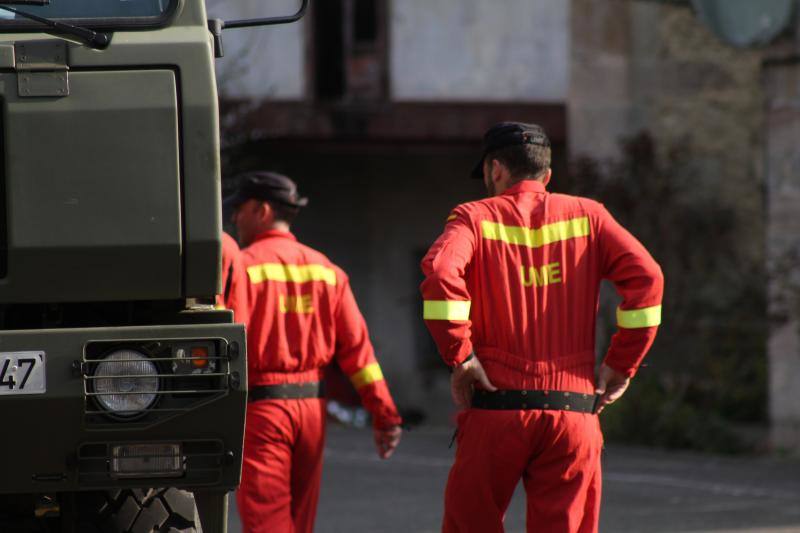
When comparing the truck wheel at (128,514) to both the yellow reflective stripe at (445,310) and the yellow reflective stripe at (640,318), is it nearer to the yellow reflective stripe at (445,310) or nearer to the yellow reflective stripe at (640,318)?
the yellow reflective stripe at (445,310)

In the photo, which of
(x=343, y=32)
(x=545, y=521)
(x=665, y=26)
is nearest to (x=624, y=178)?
(x=665, y=26)

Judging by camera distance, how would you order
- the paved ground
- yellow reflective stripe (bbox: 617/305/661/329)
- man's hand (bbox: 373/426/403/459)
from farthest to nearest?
the paved ground → man's hand (bbox: 373/426/403/459) → yellow reflective stripe (bbox: 617/305/661/329)

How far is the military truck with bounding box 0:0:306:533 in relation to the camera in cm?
480

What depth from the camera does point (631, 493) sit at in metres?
11.7

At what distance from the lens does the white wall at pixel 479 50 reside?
2072 cm

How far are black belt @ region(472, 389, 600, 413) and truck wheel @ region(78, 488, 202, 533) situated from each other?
106 cm

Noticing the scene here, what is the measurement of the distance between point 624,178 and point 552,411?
1138cm

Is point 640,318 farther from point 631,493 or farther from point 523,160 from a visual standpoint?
point 631,493

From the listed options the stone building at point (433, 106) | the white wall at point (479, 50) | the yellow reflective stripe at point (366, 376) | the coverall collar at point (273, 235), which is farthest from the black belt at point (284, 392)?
the white wall at point (479, 50)

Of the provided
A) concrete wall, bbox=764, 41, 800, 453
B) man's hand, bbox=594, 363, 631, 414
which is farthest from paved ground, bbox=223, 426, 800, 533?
man's hand, bbox=594, 363, 631, 414

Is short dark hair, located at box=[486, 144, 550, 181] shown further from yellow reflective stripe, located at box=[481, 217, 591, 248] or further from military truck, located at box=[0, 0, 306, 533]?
military truck, located at box=[0, 0, 306, 533]

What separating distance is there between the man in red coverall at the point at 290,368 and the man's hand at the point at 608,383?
56.4 inches

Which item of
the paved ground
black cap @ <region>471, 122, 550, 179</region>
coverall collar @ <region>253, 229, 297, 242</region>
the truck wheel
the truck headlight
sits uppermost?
black cap @ <region>471, 122, 550, 179</region>

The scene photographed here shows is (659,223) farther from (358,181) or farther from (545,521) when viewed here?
(545,521)
